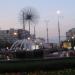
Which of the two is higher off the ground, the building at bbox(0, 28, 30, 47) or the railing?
the building at bbox(0, 28, 30, 47)

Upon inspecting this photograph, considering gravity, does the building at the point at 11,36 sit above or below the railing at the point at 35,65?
above

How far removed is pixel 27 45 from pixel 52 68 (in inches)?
1810

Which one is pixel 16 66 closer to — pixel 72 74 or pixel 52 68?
pixel 52 68

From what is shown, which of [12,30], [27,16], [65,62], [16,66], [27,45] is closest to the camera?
[16,66]

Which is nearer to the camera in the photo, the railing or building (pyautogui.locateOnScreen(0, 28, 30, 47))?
the railing

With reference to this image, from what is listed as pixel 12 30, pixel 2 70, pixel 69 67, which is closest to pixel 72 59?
pixel 69 67

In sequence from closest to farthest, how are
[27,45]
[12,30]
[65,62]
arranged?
[65,62] → [27,45] → [12,30]

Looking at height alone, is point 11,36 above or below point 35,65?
above

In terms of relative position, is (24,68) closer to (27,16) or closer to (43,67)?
(43,67)

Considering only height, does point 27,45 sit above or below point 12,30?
below

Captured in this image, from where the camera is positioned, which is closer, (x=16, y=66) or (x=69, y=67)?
(x=16, y=66)

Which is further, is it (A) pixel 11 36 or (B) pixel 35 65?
(A) pixel 11 36

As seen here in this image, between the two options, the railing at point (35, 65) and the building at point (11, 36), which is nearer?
the railing at point (35, 65)

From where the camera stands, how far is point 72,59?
312 cm
